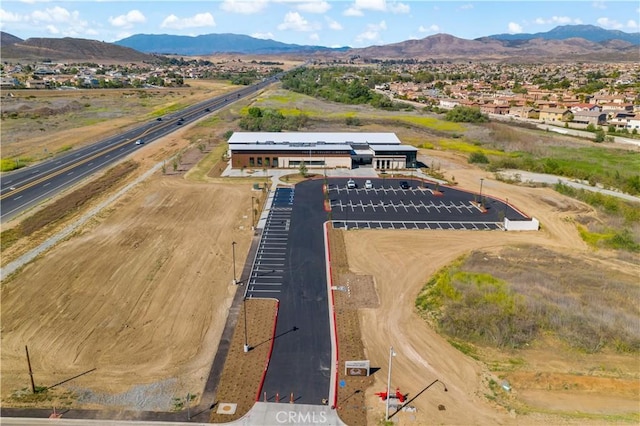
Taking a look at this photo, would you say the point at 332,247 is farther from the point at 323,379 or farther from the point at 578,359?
the point at 578,359

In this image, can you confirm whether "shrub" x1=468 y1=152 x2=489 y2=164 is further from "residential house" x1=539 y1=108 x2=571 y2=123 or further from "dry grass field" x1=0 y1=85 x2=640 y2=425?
"residential house" x1=539 y1=108 x2=571 y2=123

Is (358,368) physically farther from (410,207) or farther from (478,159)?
(478,159)

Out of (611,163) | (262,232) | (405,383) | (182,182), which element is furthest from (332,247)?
(611,163)

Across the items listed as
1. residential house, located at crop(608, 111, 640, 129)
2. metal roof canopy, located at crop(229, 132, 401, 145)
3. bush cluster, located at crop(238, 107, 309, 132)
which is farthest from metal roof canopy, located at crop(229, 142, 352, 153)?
residential house, located at crop(608, 111, 640, 129)

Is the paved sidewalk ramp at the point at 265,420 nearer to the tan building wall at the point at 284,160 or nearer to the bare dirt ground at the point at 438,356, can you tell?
the bare dirt ground at the point at 438,356

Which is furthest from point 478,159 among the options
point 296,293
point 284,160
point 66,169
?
point 66,169
